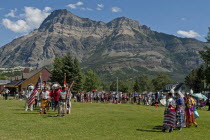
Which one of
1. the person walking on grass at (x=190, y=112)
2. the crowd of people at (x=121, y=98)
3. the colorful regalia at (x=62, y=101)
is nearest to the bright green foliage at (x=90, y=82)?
the crowd of people at (x=121, y=98)

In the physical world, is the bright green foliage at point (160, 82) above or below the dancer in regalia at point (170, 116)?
above

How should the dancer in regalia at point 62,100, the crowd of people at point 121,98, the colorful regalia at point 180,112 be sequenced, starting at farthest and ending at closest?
the crowd of people at point 121,98
the dancer in regalia at point 62,100
the colorful regalia at point 180,112

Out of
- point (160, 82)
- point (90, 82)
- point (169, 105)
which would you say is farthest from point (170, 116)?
point (160, 82)

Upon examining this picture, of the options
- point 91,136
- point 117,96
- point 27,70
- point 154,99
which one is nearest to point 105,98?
point 117,96

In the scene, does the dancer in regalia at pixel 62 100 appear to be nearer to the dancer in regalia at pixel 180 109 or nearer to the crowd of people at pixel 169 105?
the crowd of people at pixel 169 105

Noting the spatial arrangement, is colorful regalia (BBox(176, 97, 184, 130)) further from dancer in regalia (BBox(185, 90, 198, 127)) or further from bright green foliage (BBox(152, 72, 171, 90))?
bright green foliage (BBox(152, 72, 171, 90))

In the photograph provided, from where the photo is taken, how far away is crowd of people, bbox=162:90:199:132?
1381 cm

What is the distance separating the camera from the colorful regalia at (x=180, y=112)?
48.8ft

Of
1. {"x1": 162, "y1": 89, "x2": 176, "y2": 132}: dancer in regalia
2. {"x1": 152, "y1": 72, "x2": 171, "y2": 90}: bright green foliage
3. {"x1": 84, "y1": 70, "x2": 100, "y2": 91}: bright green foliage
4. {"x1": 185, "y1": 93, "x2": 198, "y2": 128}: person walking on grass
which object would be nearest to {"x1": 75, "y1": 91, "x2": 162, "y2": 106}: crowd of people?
{"x1": 185, "y1": 93, "x2": 198, "y2": 128}: person walking on grass

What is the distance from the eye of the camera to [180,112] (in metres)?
15.2

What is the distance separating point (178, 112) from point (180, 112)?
0.38 ft

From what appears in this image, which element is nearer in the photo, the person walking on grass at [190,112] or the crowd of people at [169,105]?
the crowd of people at [169,105]

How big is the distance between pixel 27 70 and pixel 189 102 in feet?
288

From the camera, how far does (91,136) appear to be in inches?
471
